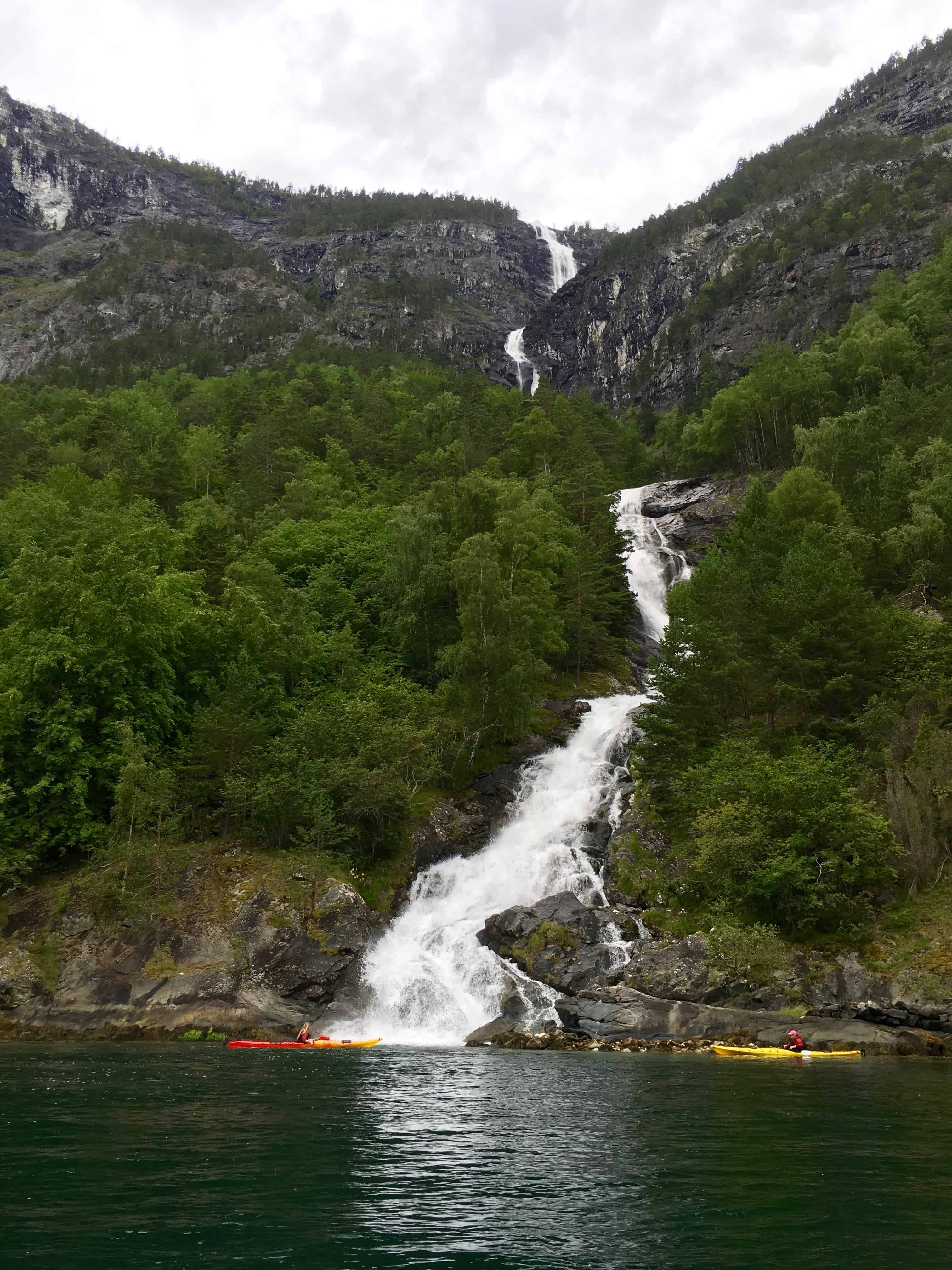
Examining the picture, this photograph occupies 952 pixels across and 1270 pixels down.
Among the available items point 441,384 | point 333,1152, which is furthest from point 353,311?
point 333,1152

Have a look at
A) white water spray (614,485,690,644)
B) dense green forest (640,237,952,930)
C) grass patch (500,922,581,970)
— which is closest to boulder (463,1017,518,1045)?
grass patch (500,922,581,970)

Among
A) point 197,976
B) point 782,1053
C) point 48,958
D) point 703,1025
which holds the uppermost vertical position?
point 48,958

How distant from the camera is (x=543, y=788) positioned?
50812 mm

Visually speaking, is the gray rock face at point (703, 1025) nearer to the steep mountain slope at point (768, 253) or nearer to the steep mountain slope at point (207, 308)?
the steep mountain slope at point (768, 253)

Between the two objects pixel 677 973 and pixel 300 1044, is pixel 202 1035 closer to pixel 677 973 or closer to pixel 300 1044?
pixel 300 1044

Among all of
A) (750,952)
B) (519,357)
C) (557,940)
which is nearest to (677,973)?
(750,952)

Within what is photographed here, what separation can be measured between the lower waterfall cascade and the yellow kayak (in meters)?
6.50

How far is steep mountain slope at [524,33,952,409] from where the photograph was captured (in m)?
125

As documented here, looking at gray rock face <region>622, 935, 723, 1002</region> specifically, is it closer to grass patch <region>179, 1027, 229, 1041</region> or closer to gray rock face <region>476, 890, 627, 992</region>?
gray rock face <region>476, 890, 627, 992</region>

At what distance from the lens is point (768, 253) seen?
14075 cm

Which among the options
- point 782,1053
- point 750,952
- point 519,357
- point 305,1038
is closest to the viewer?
point 782,1053

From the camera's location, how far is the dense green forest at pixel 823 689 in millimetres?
37531

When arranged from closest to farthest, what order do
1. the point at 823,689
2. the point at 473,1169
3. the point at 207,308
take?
the point at 473,1169 → the point at 823,689 → the point at 207,308

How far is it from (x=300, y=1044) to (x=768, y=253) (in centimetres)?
14017
